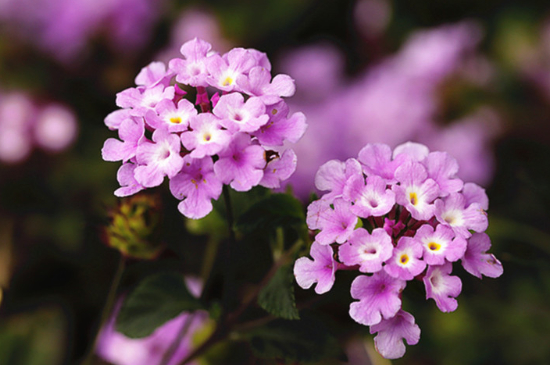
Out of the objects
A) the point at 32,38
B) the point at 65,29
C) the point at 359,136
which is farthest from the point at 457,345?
the point at 32,38

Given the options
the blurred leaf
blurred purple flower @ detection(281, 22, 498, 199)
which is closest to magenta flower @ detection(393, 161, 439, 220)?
blurred purple flower @ detection(281, 22, 498, 199)

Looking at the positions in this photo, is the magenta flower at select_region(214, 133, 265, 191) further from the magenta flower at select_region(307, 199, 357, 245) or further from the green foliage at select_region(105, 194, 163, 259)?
the green foliage at select_region(105, 194, 163, 259)

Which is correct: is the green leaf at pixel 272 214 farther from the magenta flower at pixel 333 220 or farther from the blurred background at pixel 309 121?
the blurred background at pixel 309 121

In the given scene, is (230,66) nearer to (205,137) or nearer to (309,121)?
(205,137)

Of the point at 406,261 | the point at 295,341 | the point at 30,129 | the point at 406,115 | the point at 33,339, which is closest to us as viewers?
the point at 406,261

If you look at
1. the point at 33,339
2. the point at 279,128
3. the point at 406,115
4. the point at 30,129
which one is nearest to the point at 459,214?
the point at 279,128

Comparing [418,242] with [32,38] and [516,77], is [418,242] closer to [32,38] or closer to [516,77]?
[516,77]
